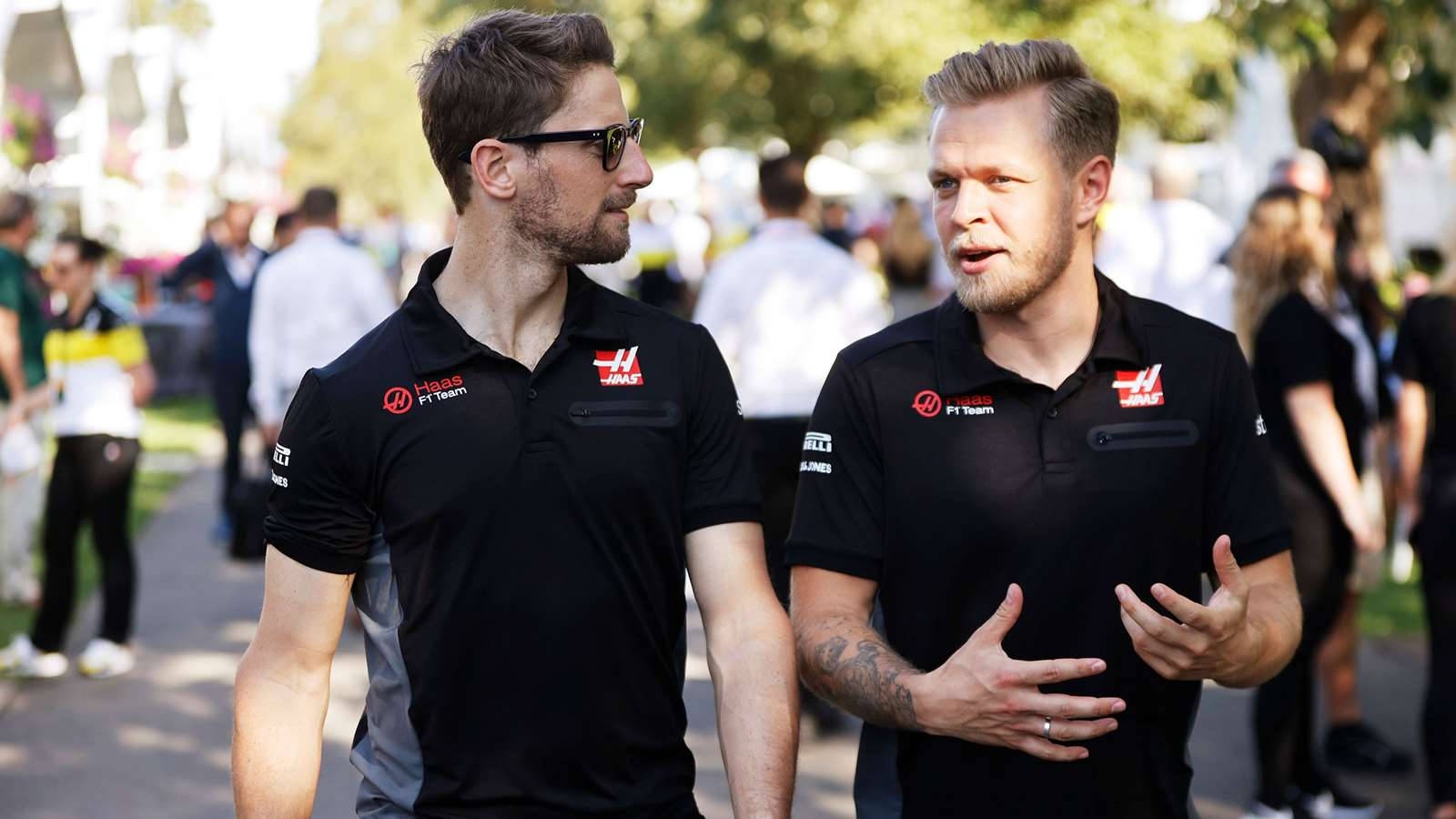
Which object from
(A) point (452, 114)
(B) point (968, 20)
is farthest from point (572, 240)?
(B) point (968, 20)

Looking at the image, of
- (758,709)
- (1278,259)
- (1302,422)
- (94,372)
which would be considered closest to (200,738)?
(94,372)

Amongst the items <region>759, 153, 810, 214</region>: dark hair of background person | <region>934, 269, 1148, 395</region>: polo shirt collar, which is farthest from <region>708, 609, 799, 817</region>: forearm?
<region>759, 153, 810, 214</region>: dark hair of background person

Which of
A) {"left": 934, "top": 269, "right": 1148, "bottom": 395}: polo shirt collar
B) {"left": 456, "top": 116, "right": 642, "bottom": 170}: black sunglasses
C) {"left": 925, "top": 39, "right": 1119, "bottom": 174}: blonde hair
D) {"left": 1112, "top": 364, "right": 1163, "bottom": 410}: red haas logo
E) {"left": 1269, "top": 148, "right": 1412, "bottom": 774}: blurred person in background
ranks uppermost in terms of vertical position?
{"left": 925, "top": 39, "right": 1119, "bottom": 174}: blonde hair

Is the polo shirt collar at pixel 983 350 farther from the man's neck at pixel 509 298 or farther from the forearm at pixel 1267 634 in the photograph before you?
the man's neck at pixel 509 298

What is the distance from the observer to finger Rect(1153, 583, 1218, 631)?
2.87 m

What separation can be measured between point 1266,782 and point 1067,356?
3502mm

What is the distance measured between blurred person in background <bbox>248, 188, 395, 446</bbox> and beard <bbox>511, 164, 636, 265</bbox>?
6.70m

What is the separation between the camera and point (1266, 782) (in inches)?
247

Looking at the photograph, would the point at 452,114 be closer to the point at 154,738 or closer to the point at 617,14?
the point at 154,738

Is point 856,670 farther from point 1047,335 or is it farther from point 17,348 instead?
point 17,348

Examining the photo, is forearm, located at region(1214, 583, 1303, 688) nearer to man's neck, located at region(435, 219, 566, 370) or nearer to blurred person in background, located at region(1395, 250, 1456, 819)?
man's neck, located at region(435, 219, 566, 370)

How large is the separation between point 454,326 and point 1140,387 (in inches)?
46.4

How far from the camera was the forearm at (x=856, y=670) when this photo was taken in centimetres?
305

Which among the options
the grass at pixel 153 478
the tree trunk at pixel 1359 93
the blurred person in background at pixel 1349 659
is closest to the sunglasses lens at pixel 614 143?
the blurred person in background at pixel 1349 659
